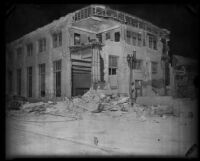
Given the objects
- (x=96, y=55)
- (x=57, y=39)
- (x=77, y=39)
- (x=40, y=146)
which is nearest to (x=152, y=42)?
(x=96, y=55)

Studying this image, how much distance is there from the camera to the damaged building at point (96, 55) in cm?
523

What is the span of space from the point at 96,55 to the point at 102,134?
1.69 m

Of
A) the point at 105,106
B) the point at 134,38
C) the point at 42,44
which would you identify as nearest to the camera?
the point at 105,106

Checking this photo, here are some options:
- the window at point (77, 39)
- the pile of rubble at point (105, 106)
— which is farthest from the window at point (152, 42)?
the window at point (77, 39)

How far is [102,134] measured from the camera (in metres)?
5.09

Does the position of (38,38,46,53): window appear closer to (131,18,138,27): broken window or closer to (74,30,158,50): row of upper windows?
(74,30,158,50): row of upper windows

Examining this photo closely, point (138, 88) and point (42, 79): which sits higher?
point (42, 79)

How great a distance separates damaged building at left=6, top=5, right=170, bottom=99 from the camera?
523cm

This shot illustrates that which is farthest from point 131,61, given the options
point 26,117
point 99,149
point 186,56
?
point 26,117

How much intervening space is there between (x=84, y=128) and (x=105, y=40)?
1.96 m

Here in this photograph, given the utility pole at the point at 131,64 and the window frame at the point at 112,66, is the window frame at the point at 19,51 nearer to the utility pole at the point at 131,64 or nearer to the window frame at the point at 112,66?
the window frame at the point at 112,66

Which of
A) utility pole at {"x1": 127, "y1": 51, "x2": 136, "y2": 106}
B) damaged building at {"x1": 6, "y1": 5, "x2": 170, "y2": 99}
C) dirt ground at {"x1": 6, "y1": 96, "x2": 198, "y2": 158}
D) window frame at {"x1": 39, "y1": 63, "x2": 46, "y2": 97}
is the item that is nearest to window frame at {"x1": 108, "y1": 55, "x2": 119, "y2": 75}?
damaged building at {"x1": 6, "y1": 5, "x2": 170, "y2": 99}

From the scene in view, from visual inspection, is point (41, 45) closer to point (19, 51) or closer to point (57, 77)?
point (19, 51)

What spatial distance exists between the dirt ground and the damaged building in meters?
0.56
